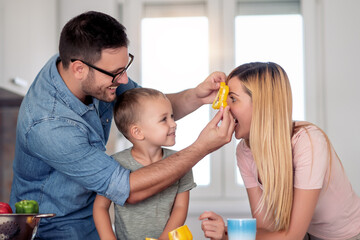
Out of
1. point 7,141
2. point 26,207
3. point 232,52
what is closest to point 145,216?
point 26,207

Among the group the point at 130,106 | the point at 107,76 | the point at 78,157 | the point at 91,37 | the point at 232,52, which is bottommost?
the point at 78,157

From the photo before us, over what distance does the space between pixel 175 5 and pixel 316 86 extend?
138cm

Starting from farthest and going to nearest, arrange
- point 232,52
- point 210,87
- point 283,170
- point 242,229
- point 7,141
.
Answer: point 232,52, point 7,141, point 210,87, point 283,170, point 242,229

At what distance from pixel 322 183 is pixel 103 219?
732 millimetres

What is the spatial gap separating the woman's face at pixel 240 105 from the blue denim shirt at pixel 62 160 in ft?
1.40

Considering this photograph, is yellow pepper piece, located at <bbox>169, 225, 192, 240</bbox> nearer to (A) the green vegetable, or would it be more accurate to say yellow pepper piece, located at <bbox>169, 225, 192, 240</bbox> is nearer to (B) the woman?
(B) the woman

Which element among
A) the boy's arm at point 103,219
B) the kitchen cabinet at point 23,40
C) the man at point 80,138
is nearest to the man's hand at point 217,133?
the man at point 80,138

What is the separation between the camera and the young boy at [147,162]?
5.71ft

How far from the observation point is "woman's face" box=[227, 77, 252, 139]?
173 cm

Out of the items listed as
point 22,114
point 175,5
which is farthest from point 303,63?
point 22,114

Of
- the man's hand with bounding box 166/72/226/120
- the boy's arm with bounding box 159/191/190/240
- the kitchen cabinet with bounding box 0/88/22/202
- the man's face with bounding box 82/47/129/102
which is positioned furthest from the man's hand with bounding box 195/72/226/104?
the kitchen cabinet with bounding box 0/88/22/202

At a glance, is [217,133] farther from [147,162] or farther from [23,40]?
[23,40]

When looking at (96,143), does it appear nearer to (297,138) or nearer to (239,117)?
(239,117)

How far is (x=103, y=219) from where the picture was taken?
1685 mm
